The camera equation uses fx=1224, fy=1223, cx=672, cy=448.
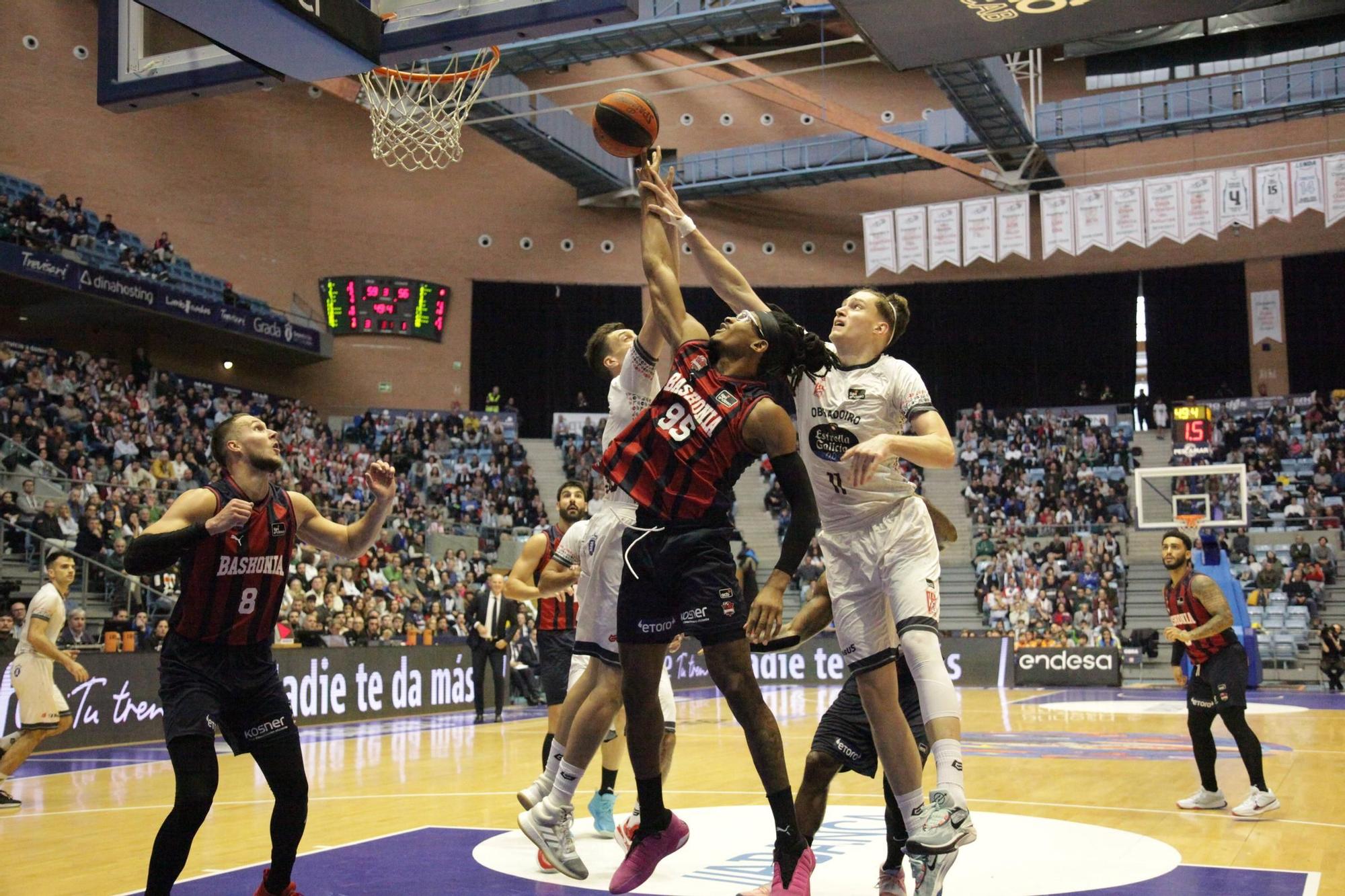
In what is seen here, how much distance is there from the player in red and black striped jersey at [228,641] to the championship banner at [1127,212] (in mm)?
25303

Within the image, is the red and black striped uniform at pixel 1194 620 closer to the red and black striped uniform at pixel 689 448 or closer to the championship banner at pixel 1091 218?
the red and black striped uniform at pixel 689 448

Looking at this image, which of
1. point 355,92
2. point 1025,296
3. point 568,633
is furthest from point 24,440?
point 1025,296

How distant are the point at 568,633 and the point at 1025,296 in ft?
102

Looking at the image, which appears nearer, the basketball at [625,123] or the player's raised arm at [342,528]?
the player's raised arm at [342,528]

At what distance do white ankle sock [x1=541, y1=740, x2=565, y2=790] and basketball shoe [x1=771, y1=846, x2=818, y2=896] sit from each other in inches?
55.0

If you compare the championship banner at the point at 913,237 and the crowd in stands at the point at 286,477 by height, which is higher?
the championship banner at the point at 913,237

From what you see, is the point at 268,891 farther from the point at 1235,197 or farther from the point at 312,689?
the point at 1235,197

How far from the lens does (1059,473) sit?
32062 mm

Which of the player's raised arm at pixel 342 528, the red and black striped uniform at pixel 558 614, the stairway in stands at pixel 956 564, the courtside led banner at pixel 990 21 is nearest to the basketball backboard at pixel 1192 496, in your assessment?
the stairway in stands at pixel 956 564

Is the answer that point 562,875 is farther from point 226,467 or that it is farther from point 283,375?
point 283,375

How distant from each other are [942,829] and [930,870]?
0.64 ft

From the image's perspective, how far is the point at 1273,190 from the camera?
26.3m

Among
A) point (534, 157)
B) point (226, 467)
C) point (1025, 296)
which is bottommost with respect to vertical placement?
point (226, 467)

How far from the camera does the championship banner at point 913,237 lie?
95.8 feet
